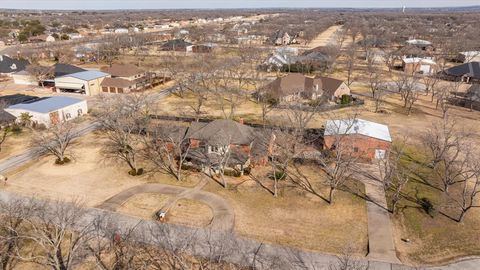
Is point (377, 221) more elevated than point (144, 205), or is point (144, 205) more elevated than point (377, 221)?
point (144, 205)

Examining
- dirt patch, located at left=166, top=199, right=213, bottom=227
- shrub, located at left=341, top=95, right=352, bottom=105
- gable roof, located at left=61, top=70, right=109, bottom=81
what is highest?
gable roof, located at left=61, top=70, right=109, bottom=81

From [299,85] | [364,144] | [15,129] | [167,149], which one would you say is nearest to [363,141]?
[364,144]

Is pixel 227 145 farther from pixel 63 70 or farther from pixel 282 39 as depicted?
pixel 282 39

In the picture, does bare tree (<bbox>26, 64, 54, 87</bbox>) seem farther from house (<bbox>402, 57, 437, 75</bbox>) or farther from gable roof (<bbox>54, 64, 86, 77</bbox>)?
house (<bbox>402, 57, 437, 75</bbox>)

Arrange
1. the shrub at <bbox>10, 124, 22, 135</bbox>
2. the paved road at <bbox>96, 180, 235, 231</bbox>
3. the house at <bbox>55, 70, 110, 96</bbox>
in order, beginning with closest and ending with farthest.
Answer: the paved road at <bbox>96, 180, 235, 231</bbox> < the shrub at <bbox>10, 124, 22, 135</bbox> < the house at <bbox>55, 70, 110, 96</bbox>

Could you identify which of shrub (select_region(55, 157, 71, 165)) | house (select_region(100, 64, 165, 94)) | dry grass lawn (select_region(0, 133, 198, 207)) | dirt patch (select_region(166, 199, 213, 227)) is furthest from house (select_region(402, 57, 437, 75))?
shrub (select_region(55, 157, 71, 165))


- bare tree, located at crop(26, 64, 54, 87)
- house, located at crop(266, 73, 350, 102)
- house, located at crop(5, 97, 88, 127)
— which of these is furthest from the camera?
bare tree, located at crop(26, 64, 54, 87)
